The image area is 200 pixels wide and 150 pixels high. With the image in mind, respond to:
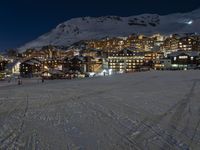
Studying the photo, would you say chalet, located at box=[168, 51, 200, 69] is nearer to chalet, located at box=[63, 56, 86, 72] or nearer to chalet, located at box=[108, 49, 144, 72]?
chalet, located at box=[108, 49, 144, 72]

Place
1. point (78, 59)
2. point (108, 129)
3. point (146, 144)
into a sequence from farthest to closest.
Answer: point (78, 59)
point (108, 129)
point (146, 144)

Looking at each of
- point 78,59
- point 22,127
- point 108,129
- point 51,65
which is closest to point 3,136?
point 22,127

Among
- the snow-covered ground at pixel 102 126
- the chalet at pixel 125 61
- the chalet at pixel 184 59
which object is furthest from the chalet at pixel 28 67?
the snow-covered ground at pixel 102 126

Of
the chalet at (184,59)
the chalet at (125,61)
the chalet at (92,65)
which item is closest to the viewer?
the chalet at (184,59)

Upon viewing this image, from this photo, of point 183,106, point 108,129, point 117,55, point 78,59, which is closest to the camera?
point 108,129

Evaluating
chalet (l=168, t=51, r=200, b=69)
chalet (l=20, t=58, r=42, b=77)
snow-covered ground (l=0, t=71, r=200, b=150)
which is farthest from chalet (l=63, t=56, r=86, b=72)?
snow-covered ground (l=0, t=71, r=200, b=150)

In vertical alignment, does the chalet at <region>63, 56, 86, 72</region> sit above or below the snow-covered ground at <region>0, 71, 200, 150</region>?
above

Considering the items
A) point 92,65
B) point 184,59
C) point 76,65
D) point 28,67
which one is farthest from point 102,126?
point 92,65

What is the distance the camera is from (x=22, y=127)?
7.57 meters

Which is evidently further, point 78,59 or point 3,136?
point 78,59

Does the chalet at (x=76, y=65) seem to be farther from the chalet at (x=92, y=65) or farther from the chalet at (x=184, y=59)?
the chalet at (x=184, y=59)

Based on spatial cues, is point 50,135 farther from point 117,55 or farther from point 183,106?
point 117,55

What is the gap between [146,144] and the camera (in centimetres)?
585

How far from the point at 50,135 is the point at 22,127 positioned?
1210 millimetres
